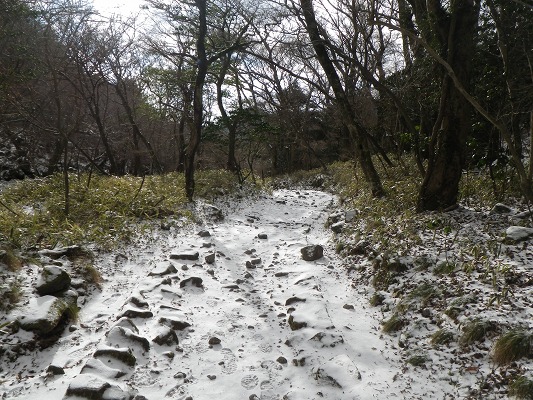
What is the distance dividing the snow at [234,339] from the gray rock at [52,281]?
421mm

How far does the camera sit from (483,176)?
8242 mm

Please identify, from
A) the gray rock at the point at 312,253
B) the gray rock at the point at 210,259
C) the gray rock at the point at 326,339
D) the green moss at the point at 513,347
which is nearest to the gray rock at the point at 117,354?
the gray rock at the point at 326,339

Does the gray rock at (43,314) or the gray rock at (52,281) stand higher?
the gray rock at (52,281)

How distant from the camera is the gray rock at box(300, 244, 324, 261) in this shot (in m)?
6.83

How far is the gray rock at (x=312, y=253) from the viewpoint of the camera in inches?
269

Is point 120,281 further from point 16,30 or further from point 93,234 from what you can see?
point 16,30

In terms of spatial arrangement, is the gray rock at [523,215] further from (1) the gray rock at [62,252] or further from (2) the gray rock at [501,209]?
(1) the gray rock at [62,252]

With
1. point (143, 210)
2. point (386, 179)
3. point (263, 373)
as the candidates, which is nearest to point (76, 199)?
point (143, 210)

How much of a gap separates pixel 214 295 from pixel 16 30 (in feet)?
27.5

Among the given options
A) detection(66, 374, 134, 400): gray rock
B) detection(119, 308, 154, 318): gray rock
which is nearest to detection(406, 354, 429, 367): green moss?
detection(66, 374, 134, 400): gray rock

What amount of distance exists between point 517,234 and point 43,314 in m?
6.36

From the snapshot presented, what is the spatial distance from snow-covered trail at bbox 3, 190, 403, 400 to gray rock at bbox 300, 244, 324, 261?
0.14m

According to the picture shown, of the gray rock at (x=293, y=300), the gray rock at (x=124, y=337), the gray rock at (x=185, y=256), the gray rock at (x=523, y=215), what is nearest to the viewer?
the gray rock at (x=124, y=337)

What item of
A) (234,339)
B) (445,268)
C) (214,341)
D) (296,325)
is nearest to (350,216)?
(445,268)
